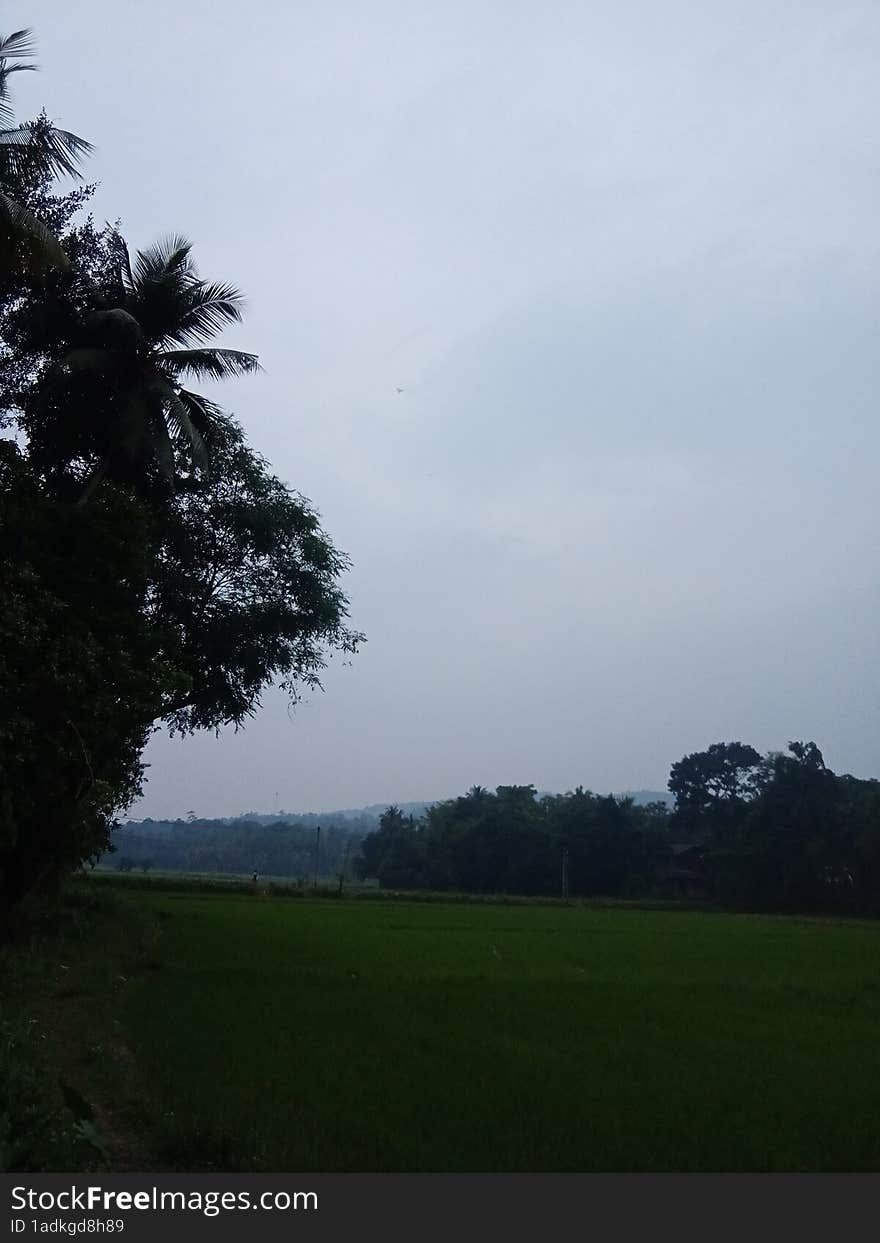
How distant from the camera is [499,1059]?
959 cm

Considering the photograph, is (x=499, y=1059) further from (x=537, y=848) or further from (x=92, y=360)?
(x=537, y=848)

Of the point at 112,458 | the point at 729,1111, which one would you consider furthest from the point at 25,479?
the point at 729,1111

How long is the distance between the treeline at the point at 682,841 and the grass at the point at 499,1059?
39796 mm

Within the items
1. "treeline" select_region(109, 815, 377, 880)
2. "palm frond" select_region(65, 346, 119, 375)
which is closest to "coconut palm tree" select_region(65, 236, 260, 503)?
"palm frond" select_region(65, 346, 119, 375)

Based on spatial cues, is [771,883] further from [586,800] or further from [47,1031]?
[47,1031]

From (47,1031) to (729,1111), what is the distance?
710 centimetres

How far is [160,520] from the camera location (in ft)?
67.7

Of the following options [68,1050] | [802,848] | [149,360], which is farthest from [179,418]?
[802,848]

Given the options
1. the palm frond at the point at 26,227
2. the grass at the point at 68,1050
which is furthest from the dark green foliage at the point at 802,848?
the palm frond at the point at 26,227

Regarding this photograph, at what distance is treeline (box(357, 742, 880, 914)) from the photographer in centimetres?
5691

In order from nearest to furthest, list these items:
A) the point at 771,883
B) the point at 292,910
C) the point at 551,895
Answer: the point at 292,910 < the point at 771,883 < the point at 551,895

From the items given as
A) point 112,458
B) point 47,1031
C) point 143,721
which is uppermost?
point 112,458

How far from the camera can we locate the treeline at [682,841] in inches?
2240

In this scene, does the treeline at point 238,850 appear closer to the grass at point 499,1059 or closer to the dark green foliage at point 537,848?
the dark green foliage at point 537,848
